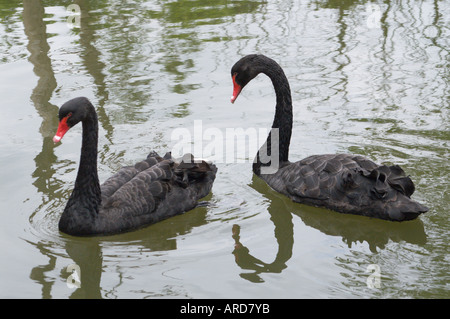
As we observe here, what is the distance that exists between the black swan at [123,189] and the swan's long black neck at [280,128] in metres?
0.57

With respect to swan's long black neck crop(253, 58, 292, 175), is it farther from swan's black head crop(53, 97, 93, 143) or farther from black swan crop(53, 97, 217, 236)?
swan's black head crop(53, 97, 93, 143)

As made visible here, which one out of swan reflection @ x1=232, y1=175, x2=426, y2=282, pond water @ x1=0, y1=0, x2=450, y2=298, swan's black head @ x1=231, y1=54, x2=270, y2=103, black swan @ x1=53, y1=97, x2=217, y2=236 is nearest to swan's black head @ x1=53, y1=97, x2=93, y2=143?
black swan @ x1=53, y1=97, x2=217, y2=236

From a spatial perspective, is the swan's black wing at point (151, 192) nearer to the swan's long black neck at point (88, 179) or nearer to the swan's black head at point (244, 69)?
the swan's long black neck at point (88, 179)

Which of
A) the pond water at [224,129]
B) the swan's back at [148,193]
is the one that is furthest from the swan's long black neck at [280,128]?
the swan's back at [148,193]

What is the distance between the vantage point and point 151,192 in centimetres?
596

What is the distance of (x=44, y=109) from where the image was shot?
8.36 meters

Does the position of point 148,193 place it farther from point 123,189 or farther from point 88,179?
point 88,179

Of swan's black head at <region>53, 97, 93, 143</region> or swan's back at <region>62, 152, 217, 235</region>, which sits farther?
swan's back at <region>62, 152, 217, 235</region>

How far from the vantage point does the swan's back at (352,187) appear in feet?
18.6

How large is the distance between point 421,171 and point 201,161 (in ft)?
6.11

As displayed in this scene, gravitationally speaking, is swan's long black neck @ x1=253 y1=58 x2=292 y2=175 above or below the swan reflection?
above

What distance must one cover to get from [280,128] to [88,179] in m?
2.01

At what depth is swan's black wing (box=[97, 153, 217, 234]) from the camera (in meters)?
5.76
